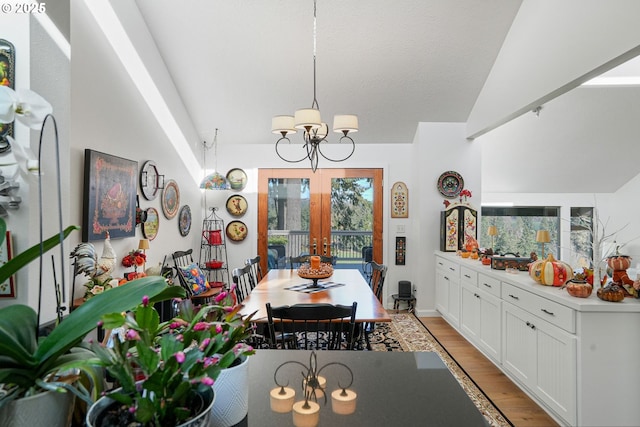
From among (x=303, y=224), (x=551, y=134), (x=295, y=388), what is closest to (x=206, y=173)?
(x=303, y=224)

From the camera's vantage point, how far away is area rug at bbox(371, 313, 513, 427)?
110 inches

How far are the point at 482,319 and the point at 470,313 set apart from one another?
321 millimetres

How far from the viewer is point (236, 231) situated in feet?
19.2

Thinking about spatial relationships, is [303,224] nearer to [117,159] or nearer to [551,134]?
[117,159]

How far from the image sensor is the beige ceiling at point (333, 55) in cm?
362

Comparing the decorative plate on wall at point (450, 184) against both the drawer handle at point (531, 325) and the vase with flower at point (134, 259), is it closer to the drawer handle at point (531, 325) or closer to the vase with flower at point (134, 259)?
the drawer handle at point (531, 325)

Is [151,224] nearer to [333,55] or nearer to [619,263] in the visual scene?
[333,55]

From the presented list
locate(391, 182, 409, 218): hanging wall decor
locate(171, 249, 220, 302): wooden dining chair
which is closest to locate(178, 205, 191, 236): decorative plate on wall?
locate(171, 249, 220, 302): wooden dining chair

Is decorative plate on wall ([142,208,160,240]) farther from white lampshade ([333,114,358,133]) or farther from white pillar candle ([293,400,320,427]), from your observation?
white pillar candle ([293,400,320,427])

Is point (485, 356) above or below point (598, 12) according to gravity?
below

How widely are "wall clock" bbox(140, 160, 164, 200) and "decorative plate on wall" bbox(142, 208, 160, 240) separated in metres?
0.17

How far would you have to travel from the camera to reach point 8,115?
65 centimetres

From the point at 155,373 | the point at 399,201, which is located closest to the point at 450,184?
the point at 399,201

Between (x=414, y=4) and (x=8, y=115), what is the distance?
3.66 m
